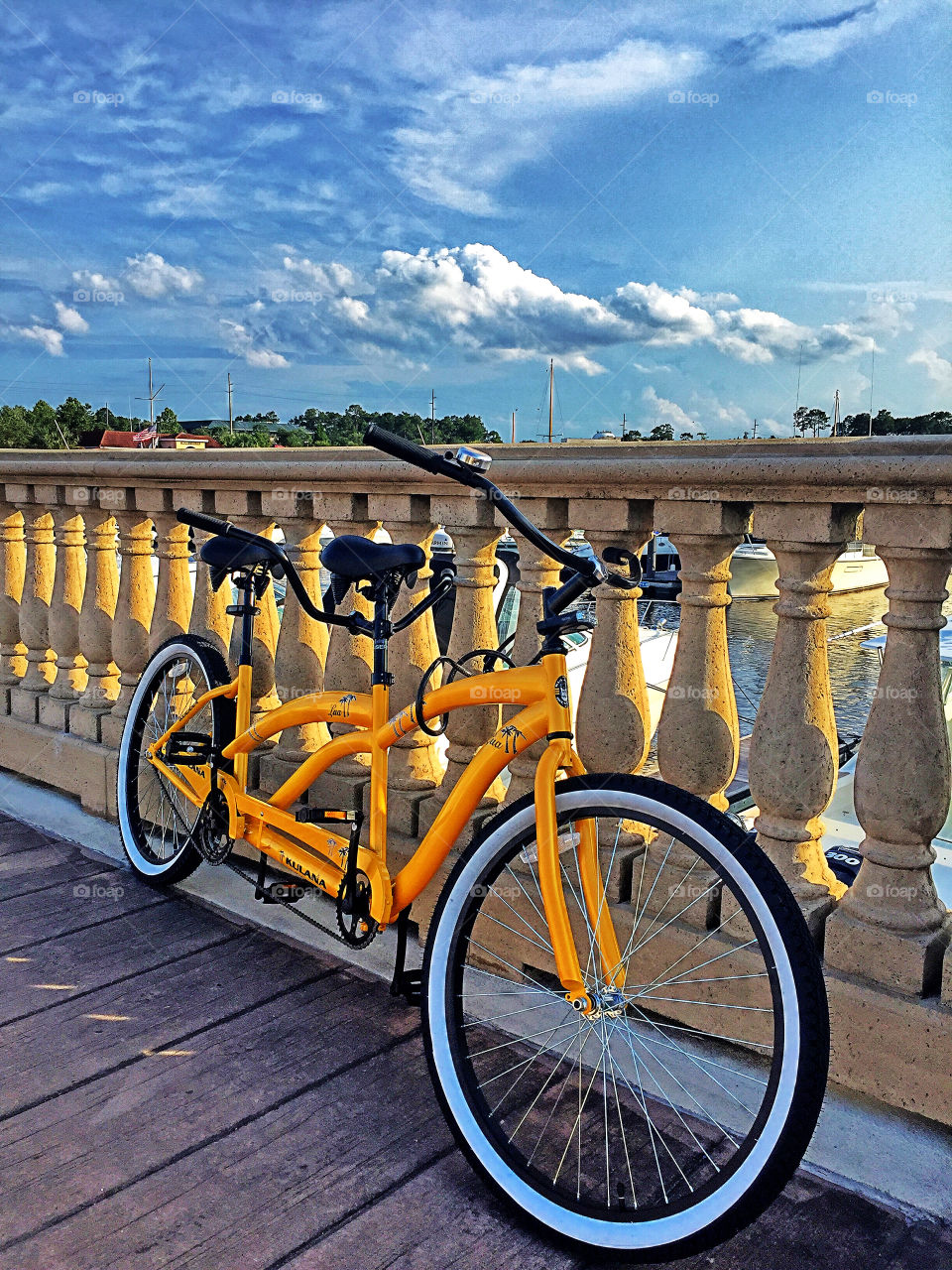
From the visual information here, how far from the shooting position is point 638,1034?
225 cm

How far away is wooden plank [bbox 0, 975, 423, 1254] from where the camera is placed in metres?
1.92

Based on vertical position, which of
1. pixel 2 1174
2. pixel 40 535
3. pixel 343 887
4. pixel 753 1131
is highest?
pixel 40 535

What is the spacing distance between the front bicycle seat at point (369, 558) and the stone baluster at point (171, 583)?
57.2 inches

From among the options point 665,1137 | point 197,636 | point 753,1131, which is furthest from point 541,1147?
point 197,636

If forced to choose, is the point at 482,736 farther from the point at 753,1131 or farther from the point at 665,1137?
the point at 753,1131

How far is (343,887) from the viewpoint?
8.13 feet

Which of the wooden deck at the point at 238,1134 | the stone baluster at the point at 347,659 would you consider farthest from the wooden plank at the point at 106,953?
the stone baluster at the point at 347,659

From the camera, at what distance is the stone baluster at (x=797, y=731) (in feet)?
7.23

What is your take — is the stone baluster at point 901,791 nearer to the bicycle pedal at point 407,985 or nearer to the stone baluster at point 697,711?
the stone baluster at point 697,711

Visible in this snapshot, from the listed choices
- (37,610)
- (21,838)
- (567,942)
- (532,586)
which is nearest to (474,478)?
(532,586)

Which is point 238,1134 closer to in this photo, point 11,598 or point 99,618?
point 99,618

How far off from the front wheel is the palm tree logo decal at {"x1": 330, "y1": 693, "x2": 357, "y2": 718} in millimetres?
600

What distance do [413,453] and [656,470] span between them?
0.60 metres

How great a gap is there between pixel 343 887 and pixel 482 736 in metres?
0.56
